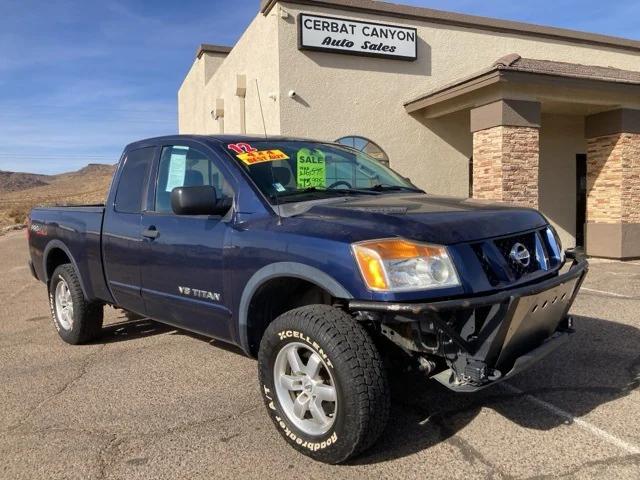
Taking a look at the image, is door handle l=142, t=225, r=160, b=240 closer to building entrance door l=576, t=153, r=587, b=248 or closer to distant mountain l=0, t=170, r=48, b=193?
building entrance door l=576, t=153, r=587, b=248

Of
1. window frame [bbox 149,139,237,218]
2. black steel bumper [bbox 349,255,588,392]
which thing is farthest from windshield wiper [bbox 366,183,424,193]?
black steel bumper [bbox 349,255,588,392]

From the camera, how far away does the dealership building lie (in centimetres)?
1076

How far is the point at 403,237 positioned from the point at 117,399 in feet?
8.34

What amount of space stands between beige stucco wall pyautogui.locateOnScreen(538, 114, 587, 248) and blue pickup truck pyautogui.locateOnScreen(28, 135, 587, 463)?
35.4ft

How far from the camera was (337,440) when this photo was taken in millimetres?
2918

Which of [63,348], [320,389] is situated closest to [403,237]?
[320,389]

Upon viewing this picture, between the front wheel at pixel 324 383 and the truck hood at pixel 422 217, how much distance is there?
1.70 feet

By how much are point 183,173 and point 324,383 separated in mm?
2069

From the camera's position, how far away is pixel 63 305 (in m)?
5.82

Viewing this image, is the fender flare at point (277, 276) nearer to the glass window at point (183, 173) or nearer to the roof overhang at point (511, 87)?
the glass window at point (183, 173)

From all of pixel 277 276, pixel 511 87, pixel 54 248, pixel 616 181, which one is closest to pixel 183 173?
pixel 277 276

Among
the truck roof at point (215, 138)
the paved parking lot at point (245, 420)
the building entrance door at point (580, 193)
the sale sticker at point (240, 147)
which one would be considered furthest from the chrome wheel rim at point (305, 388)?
the building entrance door at point (580, 193)

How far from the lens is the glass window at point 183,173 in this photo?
4.01 metres

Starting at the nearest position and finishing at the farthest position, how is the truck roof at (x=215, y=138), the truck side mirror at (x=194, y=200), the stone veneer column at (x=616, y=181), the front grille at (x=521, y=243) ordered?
the front grille at (x=521, y=243)
the truck side mirror at (x=194, y=200)
the truck roof at (x=215, y=138)
the stone veneer column at (x=616, y=181)
